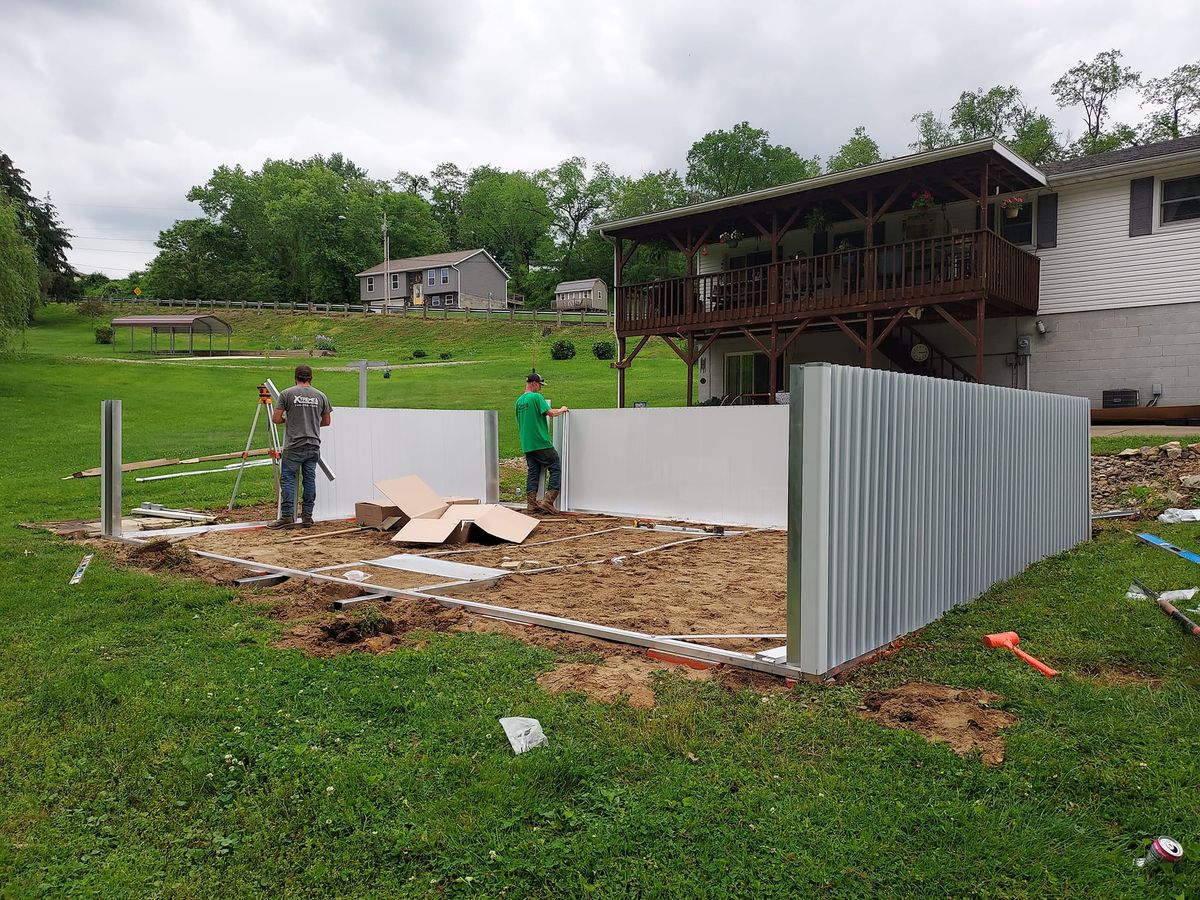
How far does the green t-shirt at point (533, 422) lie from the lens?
433 inches

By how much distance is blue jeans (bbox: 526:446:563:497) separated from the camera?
11.3 metres

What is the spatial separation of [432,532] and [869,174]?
37.5 feet

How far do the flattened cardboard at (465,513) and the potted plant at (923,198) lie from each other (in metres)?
11.1

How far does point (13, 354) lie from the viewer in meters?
25.3

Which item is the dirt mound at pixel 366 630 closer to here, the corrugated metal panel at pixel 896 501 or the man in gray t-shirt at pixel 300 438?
the corrugated metal panel at pixel 896 501

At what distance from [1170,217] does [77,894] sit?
59.6 feet

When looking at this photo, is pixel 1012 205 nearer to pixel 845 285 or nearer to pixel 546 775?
pixel 845 285

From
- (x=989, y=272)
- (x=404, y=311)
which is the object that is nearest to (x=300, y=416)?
(x=989, y=272)

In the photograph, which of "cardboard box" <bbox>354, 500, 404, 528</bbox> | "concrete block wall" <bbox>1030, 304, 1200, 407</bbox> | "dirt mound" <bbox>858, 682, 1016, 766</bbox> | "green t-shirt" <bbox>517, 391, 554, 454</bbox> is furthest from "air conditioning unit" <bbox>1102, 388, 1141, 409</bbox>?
"dirt mound" <bbox>858, 682, 1016, 766</bbox>

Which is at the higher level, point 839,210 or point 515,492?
point 839,210

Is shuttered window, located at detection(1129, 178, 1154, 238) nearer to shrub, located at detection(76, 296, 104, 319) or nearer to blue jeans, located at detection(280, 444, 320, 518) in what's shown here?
blue jeans, located at detection(280, 444, 320, 518)

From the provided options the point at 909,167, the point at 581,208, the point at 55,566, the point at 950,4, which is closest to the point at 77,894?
the point at 55,566

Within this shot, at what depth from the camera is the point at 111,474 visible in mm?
8547

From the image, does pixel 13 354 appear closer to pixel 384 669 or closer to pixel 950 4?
pixel 384 669
